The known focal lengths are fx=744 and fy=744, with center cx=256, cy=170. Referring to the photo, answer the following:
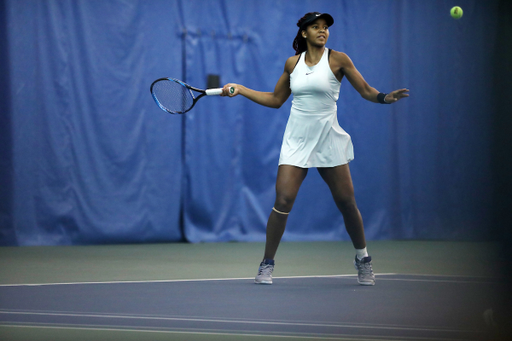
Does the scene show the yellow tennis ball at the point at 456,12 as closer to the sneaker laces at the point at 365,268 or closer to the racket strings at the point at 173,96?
the racket strings at the point at 173,96

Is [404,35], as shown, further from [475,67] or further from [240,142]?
[240,142]

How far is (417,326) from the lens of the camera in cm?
280

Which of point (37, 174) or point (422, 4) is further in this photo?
point (422, 4)

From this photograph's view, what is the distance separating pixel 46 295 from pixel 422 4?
5451 mm

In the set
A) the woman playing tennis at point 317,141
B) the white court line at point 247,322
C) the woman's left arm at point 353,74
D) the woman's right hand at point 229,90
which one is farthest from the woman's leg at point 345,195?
the white court line at point 247,322

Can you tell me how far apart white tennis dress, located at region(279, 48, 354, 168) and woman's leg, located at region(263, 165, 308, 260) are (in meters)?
0.05

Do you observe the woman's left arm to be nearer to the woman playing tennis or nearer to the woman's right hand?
the woman playing tennis

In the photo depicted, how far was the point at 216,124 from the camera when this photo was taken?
7000mm

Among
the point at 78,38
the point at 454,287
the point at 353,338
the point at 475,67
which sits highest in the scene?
the point at 78,38

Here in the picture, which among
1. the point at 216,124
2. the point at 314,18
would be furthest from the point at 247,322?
the point at 216,124

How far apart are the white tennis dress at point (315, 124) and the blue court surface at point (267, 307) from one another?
0.69 m

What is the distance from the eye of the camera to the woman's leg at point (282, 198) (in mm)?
4004

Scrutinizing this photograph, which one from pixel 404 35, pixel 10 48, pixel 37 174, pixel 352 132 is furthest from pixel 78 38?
pixel 404 35

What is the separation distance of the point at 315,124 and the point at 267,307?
121cm
